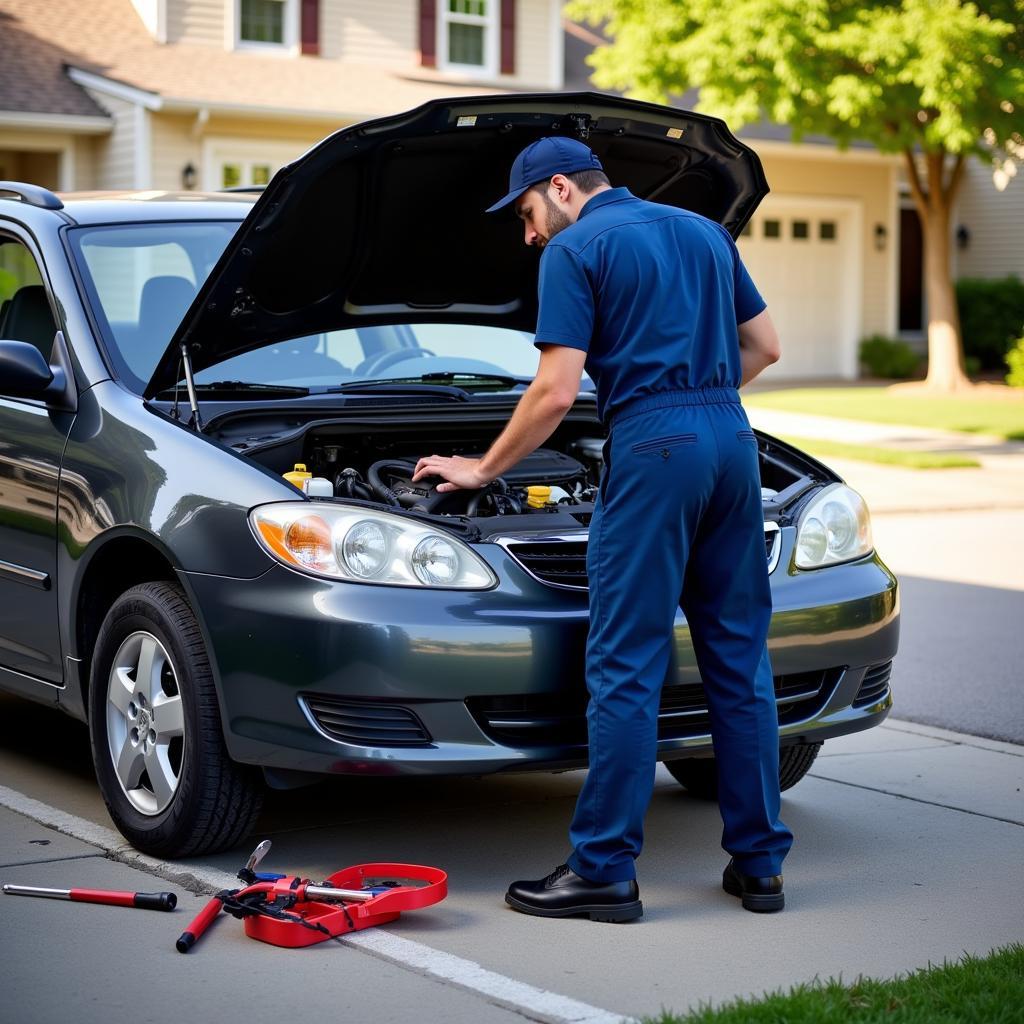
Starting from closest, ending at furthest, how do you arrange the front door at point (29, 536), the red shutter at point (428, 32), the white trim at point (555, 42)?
1. the front door at point (29, 536)
2. the red shutter at point (428, 32)
3. the white trim at point (555, 42)

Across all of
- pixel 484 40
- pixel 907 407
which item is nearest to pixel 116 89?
pixel 484 40

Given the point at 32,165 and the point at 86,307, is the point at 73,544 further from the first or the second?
the point at 32,165

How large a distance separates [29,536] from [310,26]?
19.2 metres

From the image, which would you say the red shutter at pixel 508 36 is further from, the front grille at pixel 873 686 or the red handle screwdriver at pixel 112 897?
the red handle screwdriver at pixel 112 897

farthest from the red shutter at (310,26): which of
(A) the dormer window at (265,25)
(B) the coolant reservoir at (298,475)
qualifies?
(B) the coolant reservoir at (298,475)

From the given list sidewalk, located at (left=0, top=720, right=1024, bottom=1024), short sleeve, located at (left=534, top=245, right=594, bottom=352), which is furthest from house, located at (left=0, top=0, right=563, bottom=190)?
short sleeve, located at (left=534, top=245, right=594, bottom=352)

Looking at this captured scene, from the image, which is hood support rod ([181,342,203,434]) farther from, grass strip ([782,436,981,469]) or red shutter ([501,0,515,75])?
red shutter ([501,0,515,75])

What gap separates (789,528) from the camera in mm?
4906

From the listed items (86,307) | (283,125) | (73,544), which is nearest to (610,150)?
(86,307)

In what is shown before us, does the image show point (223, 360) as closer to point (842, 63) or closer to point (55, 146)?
point (55, 146)

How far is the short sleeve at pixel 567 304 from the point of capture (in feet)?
14.0

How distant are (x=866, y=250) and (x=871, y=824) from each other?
2534 cm

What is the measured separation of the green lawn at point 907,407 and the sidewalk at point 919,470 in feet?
1.25

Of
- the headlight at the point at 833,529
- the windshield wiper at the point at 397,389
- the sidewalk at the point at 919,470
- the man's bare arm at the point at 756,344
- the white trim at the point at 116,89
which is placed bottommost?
the sidewalk at the point at 919,470
